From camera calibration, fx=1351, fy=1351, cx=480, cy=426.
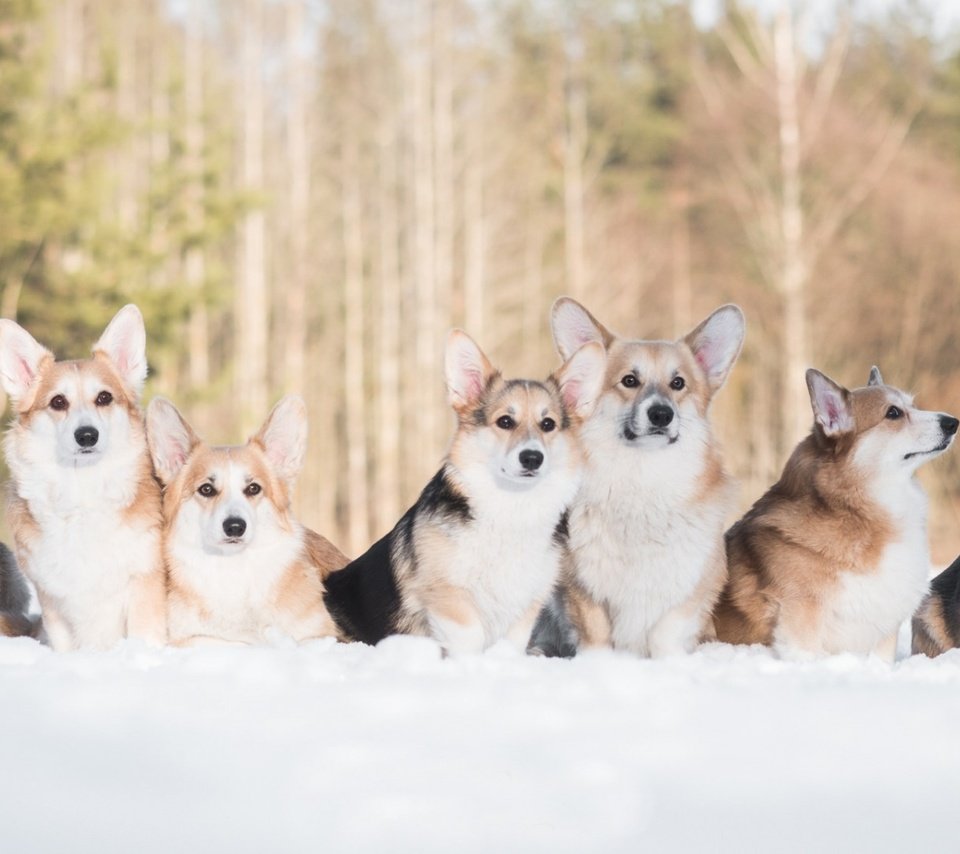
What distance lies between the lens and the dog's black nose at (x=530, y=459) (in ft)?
14.8

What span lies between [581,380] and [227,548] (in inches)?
53.6

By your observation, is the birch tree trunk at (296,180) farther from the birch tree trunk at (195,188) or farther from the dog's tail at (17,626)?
the dog's tail at (17,626)

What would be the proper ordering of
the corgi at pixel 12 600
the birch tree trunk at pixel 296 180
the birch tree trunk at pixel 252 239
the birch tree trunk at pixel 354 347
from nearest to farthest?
the corgi at pixel 12 600, the birch tree trunk at pixel 252 239, the birch tree trunk at pixel 296 180, the birch tree trunk at pixel 354 347

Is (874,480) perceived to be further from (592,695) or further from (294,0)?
(294,0)

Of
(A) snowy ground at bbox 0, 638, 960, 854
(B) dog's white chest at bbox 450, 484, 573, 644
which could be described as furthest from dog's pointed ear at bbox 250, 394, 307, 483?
(A) snowy ground at bbox 0, 638, 960, 854

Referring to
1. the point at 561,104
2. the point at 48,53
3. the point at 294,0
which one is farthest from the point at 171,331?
the point at 561,104

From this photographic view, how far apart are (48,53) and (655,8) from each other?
23463 mm

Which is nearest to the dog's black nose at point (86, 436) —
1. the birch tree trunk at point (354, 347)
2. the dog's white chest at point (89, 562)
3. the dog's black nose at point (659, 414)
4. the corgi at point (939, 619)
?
the dog's white chest at point (89, 562)

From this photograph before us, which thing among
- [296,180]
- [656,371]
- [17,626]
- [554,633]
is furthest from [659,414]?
[296,180]

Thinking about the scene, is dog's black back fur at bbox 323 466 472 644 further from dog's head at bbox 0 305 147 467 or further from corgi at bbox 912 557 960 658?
corgi at bbox 912 557 960 658

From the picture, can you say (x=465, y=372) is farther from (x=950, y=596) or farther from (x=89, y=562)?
(x=950, y=596)

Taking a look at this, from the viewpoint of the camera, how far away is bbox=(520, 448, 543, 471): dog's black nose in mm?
4512

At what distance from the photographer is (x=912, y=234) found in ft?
82.5

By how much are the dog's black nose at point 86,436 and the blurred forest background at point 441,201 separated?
10035mm
